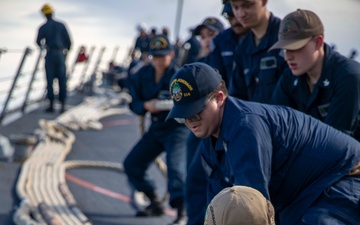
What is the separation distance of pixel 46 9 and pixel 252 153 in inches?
296

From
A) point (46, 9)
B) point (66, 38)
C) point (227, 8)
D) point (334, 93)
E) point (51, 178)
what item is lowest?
point (51, 178)

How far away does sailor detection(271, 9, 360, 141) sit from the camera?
2.94 meters

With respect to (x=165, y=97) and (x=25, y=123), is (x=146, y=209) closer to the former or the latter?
(x=165, y=97)

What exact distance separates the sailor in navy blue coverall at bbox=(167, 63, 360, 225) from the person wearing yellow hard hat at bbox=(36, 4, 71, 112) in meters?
7.13

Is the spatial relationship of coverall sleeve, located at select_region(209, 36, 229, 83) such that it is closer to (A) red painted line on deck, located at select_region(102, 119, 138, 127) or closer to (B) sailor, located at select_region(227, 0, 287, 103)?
(B) sailor, located at select_region(227, 0, 287, 103)

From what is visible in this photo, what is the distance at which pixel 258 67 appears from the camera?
3.81 m

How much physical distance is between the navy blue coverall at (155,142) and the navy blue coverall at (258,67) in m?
1.01

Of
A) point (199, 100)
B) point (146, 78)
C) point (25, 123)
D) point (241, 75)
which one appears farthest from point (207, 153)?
point (25, 123)

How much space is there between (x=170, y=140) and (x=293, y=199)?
235 centimetres

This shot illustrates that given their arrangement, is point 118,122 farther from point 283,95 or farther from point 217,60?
point 283,95

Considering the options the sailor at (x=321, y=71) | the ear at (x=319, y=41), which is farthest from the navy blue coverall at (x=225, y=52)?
the ear at (x=319, y=41)

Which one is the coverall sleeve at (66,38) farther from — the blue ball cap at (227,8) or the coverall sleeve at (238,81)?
the coverall sleeve at (238,81)

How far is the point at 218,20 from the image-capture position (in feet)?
17.1

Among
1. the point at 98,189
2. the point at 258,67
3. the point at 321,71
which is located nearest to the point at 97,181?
the point at 98,189
